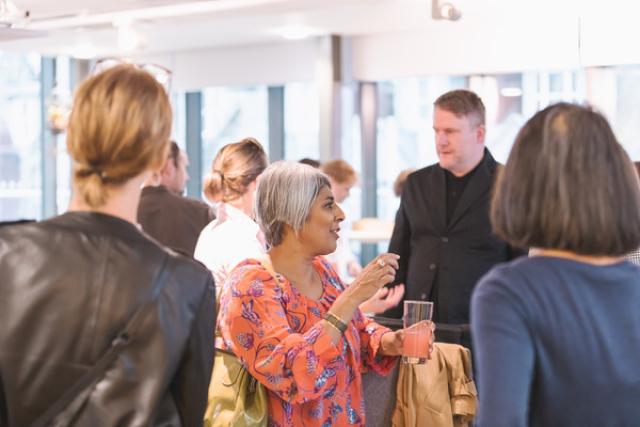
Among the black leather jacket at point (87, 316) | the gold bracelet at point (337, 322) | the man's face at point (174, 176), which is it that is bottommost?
the gold bracelet at point (337, 322)

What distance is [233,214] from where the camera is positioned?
3.65 metres

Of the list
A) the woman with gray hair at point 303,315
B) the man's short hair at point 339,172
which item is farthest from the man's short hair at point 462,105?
the man's short hair at point 339,172

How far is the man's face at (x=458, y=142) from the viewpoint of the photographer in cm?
382

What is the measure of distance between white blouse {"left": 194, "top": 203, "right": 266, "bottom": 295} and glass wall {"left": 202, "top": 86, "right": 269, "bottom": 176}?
7.21 m

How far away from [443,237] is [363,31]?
589 centimetres

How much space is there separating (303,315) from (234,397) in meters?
0.26

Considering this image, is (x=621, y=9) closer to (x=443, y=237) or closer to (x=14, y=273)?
(x=443, y=237)

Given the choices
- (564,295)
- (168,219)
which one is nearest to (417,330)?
(564,295)

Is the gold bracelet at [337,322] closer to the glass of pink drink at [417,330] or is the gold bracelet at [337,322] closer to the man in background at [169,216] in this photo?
the glass of pink drink at [417,330]

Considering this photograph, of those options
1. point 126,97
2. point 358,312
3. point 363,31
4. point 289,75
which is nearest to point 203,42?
point 289,75

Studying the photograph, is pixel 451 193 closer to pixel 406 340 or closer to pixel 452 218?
pixel 452 218

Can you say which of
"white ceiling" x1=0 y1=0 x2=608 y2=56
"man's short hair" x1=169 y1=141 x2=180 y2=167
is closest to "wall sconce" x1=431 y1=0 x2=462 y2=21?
"white ceiling" x1=0 y1=0 x2=608 y2=56

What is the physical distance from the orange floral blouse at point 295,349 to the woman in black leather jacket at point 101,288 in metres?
0.63

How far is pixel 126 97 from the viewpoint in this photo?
5.49ft
